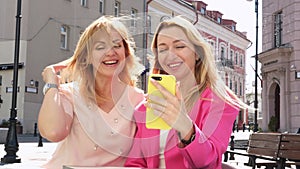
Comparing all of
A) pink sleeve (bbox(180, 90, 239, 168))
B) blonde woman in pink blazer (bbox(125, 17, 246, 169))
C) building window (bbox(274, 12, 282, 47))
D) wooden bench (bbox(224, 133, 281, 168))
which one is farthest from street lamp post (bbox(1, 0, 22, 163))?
building window (bbox(274, 12, 282, 47))

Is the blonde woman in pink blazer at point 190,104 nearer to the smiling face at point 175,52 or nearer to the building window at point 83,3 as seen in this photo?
the smiling face at point 175,52

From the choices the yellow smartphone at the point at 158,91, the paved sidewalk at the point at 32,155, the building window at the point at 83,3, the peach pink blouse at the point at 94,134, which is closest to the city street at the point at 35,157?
the paved sidewalk at the point at 32,155

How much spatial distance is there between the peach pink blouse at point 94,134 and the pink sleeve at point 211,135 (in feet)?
1.40

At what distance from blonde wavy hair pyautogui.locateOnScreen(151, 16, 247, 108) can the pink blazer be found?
1.2 inches

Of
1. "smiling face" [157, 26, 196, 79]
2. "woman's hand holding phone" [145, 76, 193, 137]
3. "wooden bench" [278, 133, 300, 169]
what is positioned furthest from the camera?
"wooden bench" [278, 133, 300, 169]

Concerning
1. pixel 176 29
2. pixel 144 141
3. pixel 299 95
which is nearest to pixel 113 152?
pixel 144 141

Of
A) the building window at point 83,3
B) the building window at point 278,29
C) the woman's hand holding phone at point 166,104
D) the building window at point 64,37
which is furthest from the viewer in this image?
the building window at point 83,3

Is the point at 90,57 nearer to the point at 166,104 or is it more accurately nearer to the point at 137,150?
the point at 137,150

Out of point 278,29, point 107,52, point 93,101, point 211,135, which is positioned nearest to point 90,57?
point 107,52

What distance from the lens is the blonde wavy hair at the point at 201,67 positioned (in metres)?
1.97

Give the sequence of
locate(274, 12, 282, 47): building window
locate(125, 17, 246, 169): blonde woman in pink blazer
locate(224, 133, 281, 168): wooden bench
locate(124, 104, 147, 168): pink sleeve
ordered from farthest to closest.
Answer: locate(274, 12, 282, 47): building window
locate(224, 133, 281, 168): wooden bench
locate(124, 104, 147, 168): pink sleeve
locate(125, 17, 246, 169): blonde woman in pink blazer

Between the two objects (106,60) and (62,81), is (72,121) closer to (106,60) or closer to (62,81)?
(62,81)

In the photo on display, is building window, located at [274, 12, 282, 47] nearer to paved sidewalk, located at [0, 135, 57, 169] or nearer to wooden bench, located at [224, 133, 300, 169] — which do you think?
Result: paved sidewalk, located at [0, 135, 57, 169]

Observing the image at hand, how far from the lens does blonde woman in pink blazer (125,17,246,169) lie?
1.86 m
